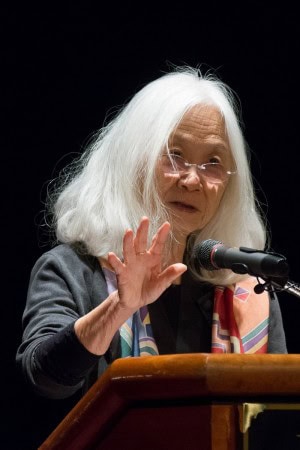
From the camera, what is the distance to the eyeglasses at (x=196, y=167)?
5.51ft

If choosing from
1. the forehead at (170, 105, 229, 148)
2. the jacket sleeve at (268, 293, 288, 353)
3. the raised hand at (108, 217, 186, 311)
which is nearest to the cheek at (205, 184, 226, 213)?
the forehead at (170, 105, 229, 148)

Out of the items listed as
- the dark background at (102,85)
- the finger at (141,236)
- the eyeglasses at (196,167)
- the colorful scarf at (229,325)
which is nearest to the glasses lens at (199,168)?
the eyeglasses at (196,167)

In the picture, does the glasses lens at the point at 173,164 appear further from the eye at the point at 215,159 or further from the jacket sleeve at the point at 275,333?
the jacket sleeve at the point at 275,333

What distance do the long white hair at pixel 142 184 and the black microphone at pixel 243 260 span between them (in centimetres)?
43

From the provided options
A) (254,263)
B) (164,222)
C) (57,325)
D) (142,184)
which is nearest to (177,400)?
(254,263)

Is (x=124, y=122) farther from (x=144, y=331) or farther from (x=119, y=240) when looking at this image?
(x=144, y=331)

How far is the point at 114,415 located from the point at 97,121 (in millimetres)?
1879

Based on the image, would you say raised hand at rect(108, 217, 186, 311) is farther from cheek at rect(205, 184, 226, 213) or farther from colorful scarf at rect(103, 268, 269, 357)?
cheek at rect(205, 184, 226, 213)

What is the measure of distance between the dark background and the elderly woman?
38cm

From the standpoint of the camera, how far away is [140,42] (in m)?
2.57

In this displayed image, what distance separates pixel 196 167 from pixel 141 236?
58cm

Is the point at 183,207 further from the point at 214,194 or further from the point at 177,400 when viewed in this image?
the point at 177,400

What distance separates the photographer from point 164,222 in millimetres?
1615

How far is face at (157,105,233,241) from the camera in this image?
1674 mm
